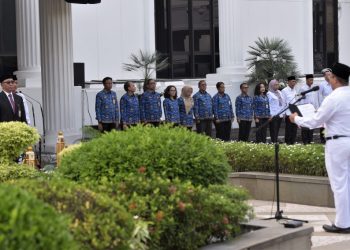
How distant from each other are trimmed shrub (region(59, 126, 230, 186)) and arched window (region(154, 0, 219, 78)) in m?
20.0

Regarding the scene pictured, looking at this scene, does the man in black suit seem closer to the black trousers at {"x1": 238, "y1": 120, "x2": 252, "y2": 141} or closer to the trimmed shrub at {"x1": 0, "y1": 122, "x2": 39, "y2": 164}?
the trimmed shrub at {"x1": 0, "y1": 122, "x2": 39, "y2": 164}

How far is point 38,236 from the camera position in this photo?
12.7ft

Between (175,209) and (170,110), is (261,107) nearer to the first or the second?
(170,110)

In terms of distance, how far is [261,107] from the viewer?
20812mm

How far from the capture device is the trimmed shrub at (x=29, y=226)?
3.83 metres

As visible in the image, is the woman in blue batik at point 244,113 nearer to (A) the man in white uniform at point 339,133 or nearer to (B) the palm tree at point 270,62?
(B) the palm tree at point 270,62

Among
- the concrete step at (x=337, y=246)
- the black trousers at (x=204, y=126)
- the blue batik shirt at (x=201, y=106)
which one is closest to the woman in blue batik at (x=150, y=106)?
the blue batik shirt at (x=201, y=106)

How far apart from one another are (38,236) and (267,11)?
26.9 m

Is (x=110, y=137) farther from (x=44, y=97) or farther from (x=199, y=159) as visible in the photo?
(x=44, y=97)

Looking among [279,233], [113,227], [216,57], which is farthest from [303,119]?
[216,57]

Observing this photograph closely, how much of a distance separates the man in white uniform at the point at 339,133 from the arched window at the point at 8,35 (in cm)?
1482

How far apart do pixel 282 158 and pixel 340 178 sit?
134 inches

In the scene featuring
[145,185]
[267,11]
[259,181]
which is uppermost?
[267,11]

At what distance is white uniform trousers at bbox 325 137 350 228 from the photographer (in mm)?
9375
